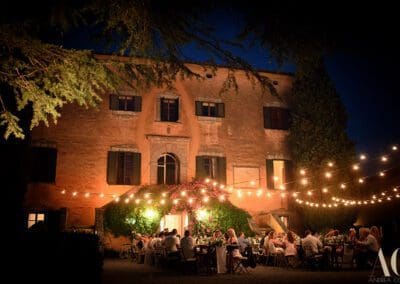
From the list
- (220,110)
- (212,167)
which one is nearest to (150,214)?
(212,167)

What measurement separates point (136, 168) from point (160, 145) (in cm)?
155

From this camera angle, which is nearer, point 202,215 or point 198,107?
point 202,215

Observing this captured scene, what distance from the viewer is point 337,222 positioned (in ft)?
57.6

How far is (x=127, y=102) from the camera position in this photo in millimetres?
18266

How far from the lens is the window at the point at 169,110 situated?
18578mm

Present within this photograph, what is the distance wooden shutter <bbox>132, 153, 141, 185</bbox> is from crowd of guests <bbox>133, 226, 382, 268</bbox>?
3678mm

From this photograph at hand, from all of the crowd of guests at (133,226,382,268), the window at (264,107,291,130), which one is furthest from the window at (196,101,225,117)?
the crowd of guests at (133,226,382,268)

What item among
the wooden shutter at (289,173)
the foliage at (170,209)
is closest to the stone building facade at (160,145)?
the wooden shutter at (289,173)

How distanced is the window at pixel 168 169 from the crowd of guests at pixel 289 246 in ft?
13.5

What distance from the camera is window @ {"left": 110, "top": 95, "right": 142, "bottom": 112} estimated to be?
18.0 m

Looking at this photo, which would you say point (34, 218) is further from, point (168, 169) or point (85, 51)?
point (85, 51)

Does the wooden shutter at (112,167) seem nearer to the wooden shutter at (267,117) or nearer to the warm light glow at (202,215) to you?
the warm light glow at (202,215)

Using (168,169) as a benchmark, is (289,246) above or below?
below

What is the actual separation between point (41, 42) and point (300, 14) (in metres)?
4.50
